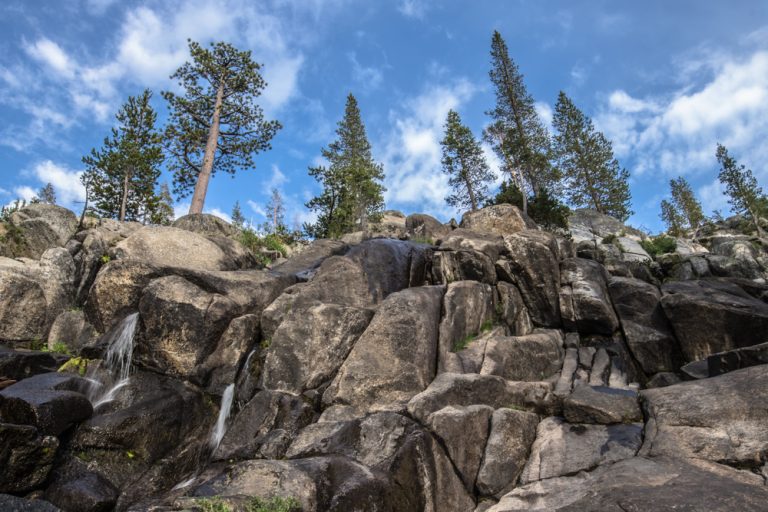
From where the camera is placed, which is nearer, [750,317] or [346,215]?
[750,317]

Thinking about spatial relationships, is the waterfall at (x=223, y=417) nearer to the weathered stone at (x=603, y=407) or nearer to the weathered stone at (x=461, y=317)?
the weathered stone at (x=461, y=317)

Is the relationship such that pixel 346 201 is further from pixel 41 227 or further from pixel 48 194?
pixel 48 194

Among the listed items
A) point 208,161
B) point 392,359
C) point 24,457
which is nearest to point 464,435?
point 392,359

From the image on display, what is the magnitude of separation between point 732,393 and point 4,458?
Answer: 20.5 meters

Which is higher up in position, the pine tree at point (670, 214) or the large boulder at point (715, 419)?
the pine tree at point (670, 214)

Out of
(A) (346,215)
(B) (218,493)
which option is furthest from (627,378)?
(A) (346,215)

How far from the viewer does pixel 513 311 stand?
21.6m

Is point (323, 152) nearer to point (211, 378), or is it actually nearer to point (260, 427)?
point (211, 378)

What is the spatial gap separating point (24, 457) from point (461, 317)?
15.8 m

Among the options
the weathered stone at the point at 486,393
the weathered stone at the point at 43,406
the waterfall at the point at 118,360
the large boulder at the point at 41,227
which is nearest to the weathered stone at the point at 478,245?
the weathered stone at the point at 486,393

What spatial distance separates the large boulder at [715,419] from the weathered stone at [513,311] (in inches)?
329

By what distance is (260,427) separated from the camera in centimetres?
1447

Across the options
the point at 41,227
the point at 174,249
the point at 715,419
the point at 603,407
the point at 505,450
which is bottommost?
the point at 505,450

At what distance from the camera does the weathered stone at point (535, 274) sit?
871 inches
